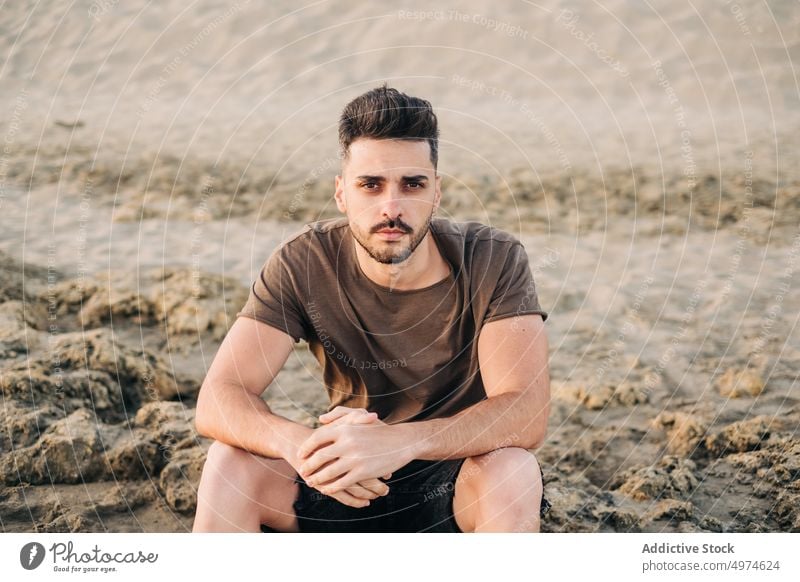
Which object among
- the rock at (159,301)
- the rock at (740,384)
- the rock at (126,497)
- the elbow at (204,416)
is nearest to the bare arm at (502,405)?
the elbow at (204,416)

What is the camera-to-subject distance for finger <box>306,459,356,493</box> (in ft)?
8.48

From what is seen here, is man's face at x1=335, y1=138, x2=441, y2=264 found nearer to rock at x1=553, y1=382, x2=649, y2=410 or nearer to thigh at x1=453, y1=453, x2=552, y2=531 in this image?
thigh at x1=453, y1=453, x2=552, y2=531

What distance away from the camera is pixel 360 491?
264cm

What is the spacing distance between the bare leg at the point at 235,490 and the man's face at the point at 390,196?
2.39 feet

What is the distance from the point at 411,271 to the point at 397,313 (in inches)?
5.6

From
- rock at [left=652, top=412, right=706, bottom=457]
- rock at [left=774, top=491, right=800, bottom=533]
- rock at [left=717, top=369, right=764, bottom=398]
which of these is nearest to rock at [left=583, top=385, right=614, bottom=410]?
rock at [left=652, top=412, right=706, bottom=457]

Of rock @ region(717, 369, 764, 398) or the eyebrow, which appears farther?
rock @ region(717, 369, 764, 398)

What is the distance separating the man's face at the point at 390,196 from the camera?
A: 2.88 meters

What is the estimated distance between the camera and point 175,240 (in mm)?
5652

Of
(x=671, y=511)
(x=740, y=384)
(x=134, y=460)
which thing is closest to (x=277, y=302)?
(x=134, y=460)

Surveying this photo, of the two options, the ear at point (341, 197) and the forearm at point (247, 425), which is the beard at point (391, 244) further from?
the forearm at point (247, 425)
